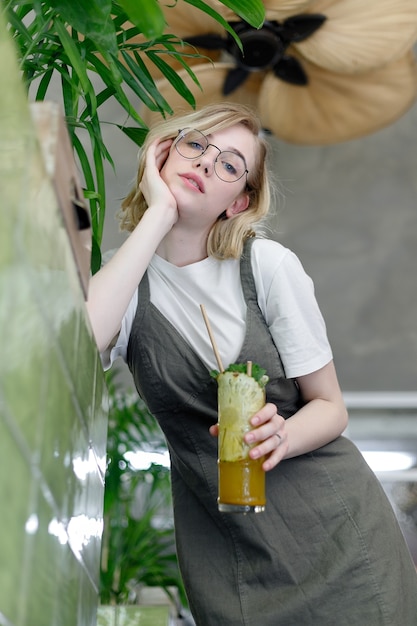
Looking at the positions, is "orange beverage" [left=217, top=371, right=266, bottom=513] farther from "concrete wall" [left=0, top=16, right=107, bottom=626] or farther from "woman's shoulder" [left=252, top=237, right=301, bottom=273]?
"concrete wall" [left=0, top=16, right=107, bottom=626]

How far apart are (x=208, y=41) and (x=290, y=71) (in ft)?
1.10

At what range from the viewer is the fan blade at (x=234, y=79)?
3197 millimetres

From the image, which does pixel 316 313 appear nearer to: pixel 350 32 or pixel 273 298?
pixel 273 298

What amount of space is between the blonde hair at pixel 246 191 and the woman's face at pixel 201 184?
0.03 meters

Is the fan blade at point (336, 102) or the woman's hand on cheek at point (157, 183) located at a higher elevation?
the fan blade at point (336, 102)

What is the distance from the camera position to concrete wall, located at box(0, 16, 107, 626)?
52 cm

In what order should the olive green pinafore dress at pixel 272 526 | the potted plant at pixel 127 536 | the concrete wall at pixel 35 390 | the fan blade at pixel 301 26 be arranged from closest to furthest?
the concrete wall at pixel 35 390, the olive green pinafore dress at pixel 272 526, the fan blade at pixel 301 26, the potted plant at pixel 127 536

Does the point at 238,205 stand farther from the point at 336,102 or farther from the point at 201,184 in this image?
the point at 336,102

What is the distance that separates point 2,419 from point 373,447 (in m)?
6.79

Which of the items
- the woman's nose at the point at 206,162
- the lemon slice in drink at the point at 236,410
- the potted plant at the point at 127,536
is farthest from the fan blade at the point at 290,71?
the lemon slice in drink at the point at 236,410

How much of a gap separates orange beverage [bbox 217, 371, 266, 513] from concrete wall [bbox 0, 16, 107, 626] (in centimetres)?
46

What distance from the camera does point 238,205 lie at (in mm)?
1674

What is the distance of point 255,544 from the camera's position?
142 cm

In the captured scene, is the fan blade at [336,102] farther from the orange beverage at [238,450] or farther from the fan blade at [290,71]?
the orange beverage at [238,450]
